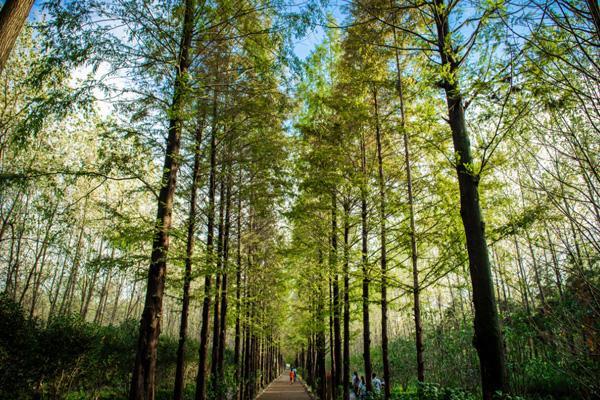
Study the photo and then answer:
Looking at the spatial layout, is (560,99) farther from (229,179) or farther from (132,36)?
(229,179)

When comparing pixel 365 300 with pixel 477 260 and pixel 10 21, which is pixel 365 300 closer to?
pixel 477 260

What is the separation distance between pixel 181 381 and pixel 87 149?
1705 centimetres

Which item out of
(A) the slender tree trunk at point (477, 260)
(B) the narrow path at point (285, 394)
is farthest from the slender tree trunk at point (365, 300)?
(B) the narrow path at point (285, 394)

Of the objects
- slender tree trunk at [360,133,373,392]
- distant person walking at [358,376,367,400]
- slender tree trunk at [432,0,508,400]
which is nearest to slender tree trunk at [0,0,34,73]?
slender tree trunk at [432,0,508,400]

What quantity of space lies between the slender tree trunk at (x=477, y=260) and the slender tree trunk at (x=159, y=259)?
13.4 ft

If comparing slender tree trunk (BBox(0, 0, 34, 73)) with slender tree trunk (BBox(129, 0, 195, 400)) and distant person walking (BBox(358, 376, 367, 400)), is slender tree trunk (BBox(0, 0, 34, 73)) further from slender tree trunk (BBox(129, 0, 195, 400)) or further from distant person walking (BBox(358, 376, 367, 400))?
distant person walking (BBox(358, 376, 367, 400))

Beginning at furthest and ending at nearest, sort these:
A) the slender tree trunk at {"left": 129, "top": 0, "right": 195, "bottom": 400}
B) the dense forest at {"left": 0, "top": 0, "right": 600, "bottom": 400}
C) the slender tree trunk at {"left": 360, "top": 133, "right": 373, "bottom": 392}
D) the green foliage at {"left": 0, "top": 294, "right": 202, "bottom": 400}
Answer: the green foliage at {"left": 0, "top": 294, "right": 202, "bottom": 400}
the slender tree trunk at {"left": 360, "top": 133, "right": 373, "bottom": 392}
the slender tree trunk at {"left": 129, "top": 0, "right": 195, "bottom": 400}
the dense forest at {"left": 0, "top": 0, "right": 600, "bottom": 400}

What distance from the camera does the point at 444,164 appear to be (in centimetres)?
676

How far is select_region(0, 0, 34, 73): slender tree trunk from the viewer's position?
329 centimetres

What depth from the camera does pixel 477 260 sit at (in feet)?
14.0

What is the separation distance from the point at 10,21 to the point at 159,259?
12.0ft

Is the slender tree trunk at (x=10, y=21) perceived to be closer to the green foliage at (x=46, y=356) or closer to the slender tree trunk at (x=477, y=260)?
the slender tree trunk at (x=477, y=260)

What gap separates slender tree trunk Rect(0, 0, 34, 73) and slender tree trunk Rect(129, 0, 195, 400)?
70.5 inches

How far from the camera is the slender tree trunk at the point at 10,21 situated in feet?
10.8
